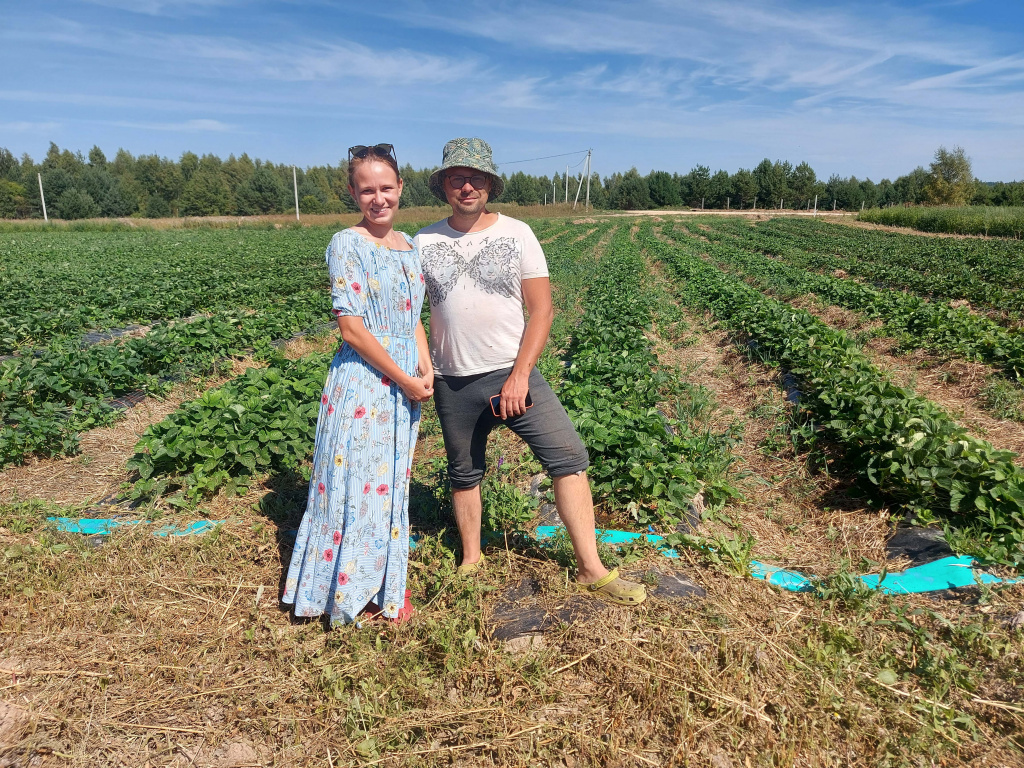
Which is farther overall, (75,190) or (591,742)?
(75,190)

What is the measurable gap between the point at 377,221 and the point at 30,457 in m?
4.18

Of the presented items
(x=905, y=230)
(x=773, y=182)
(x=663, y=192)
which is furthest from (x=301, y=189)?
(x=905, y=230)

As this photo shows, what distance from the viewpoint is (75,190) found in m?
63.1

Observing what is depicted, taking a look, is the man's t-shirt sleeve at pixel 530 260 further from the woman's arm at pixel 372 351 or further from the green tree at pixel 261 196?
the green tree at pixel 261 196

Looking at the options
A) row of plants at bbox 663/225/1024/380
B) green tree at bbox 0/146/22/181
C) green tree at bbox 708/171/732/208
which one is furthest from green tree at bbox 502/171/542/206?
row of plants at bbox 663/225/1024/380

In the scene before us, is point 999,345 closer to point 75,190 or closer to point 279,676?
point 279,676

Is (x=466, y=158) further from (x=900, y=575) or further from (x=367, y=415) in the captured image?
(x=900, y=575)

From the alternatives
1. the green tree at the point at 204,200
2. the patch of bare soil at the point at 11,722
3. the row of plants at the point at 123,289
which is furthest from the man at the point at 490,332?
the green tree at the point at 204,200

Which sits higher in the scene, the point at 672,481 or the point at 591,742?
the point at 672,481

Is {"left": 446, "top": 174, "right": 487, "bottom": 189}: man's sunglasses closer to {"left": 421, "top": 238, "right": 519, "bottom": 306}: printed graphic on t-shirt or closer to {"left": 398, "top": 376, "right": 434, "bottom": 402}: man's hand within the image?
{"left": 421, "top": 238, "right": 519, "bottom": 306}: printed graphic on t-shirt

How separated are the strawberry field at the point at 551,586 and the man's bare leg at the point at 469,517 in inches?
5.5

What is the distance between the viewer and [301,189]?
8594 cm

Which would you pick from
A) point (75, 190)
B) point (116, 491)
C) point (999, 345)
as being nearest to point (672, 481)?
point (116, 491)

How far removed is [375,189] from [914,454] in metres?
3.42
